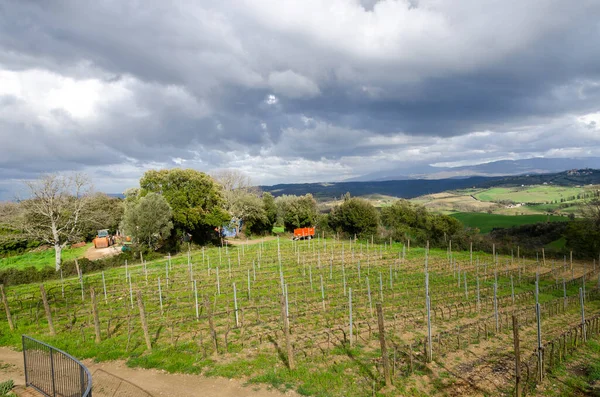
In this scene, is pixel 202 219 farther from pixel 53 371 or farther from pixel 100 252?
pixel 53 371

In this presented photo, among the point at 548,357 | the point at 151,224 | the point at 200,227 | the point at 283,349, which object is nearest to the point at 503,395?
the point at 548,357

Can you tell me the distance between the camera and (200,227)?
38375mm

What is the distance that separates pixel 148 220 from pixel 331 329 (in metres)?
25.0

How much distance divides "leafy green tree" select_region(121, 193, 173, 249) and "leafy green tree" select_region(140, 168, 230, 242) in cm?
278

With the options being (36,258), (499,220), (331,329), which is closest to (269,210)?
(36,258)

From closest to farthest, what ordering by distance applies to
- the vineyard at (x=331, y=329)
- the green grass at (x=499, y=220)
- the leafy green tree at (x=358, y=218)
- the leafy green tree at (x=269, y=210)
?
the vineyard at (x=331, y=329)
the leafy green tree at (x=358, y=218)
the leafy green tree at (x=269, y=210)
the green grass at (x=499, y=220)

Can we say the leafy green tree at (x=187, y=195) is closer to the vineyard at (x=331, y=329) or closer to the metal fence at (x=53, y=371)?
the vineyard at (x=331, y=329)

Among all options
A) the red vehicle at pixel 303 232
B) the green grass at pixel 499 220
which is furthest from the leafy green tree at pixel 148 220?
A: the green grass at pixel 499 220

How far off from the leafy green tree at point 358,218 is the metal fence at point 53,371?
41.0m

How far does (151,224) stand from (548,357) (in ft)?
104

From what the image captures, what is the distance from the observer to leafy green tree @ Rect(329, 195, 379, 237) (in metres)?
46.4

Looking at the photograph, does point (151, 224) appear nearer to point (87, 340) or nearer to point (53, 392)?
point (87, 340)

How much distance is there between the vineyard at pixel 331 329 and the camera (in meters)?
9.05

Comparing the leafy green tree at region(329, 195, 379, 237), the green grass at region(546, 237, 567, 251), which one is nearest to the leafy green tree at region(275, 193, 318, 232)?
the leafy green tree at region(329, 195, 379, 237)
